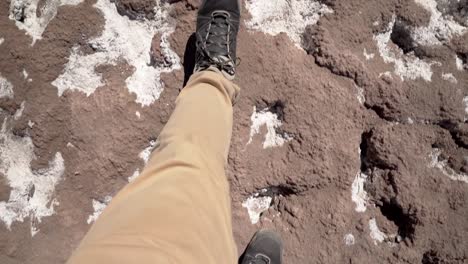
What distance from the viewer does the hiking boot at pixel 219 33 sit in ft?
4.33

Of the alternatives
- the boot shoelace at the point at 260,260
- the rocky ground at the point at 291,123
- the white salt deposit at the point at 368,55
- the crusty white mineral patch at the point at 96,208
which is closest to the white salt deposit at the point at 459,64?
the rocky ground at the point at 291,123

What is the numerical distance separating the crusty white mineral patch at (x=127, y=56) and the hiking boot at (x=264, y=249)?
0.51 metres

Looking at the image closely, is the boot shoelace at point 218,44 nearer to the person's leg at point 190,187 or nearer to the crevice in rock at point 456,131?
the person's leg at point 190,187

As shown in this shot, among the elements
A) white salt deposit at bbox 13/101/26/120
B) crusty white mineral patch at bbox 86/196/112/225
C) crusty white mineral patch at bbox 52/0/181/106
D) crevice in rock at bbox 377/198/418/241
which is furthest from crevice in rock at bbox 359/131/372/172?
white salt deposit at bbox 13/101/26/120

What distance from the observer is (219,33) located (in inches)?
53.4

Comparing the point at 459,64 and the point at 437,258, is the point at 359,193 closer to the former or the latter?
the point at 437,258

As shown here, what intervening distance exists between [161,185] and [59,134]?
51 centimetres

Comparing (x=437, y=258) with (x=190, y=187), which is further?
(x=437, y=258)

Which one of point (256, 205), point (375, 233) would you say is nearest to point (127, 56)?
point (256, 205)

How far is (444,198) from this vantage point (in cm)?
132

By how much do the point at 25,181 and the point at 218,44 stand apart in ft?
2.26

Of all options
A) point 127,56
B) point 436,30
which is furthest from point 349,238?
point 127,56

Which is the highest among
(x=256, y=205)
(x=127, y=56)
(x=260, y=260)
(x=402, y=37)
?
(x=402, y=37)

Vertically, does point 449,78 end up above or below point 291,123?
above
